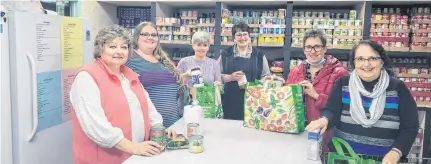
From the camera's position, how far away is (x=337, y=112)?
84.7 inches

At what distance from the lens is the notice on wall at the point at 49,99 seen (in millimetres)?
2447

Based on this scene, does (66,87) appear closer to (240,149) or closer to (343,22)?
(240,149)

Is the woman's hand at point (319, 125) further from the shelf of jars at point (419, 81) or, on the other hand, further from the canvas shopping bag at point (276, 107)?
the shelf of jars at point (419, 81)

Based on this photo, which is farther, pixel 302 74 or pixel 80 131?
pixel 302 74

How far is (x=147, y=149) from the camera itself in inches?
71.8

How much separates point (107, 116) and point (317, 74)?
1.57m

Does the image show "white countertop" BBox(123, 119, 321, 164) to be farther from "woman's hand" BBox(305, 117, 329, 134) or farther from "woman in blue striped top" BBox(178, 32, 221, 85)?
"woman in blue striped top" BBox(178, 32, 221, 85)

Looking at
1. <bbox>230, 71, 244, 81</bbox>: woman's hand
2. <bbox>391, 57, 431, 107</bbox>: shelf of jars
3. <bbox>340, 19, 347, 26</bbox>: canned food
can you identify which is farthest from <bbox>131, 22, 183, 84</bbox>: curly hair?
<bbox>391, 57, 431, 107</bbox>: shelf of jars

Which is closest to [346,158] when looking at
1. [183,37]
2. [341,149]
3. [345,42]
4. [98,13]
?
[341,149]

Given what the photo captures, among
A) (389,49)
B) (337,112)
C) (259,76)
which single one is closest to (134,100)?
(337,112)

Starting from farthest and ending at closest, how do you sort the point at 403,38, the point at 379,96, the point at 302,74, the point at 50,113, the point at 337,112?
the point at 403,38 < the point at 302,74 < the point at 50,113 < the point at 337,112 < the point at 379,96

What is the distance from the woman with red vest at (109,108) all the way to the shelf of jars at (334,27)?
2287 millimetres

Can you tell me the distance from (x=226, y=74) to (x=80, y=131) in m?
1.72

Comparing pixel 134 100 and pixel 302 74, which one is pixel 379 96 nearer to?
pixel 302 74
